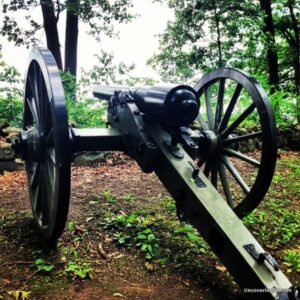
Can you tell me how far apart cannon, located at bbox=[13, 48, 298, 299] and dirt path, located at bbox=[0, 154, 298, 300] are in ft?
0.79

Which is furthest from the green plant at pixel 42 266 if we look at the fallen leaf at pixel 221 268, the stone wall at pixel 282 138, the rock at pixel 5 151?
the stone wall at pixel 282 138

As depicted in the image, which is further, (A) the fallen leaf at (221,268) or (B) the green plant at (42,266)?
(A) the fallen leaf at (221,268)

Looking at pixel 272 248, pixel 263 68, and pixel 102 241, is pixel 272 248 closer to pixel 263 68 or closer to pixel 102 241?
pixel 102 241

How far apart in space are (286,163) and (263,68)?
957 cm

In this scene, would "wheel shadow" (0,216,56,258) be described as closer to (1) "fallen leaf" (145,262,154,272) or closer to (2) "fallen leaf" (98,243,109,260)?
(2) "fallen leaf" (98,243,109,260)

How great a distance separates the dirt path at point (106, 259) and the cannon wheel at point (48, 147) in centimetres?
24

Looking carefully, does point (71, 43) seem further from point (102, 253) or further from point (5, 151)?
point (102, 253)

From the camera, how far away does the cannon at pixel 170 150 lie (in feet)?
7.00

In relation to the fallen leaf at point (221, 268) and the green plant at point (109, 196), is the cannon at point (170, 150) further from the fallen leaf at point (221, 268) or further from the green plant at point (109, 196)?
the green plant at point (109, 196)

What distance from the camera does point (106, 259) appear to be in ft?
9.48

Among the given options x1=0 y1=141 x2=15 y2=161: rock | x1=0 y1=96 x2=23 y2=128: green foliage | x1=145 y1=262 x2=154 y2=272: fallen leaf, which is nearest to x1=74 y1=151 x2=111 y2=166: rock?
x1=0 y1=141 x2=15 y2=161: rock

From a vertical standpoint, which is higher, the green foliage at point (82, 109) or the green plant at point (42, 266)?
the green foliage at point (82, 109)

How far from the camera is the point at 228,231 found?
2.20 metres

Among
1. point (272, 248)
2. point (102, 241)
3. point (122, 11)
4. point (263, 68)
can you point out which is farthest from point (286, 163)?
point (263, 68)
